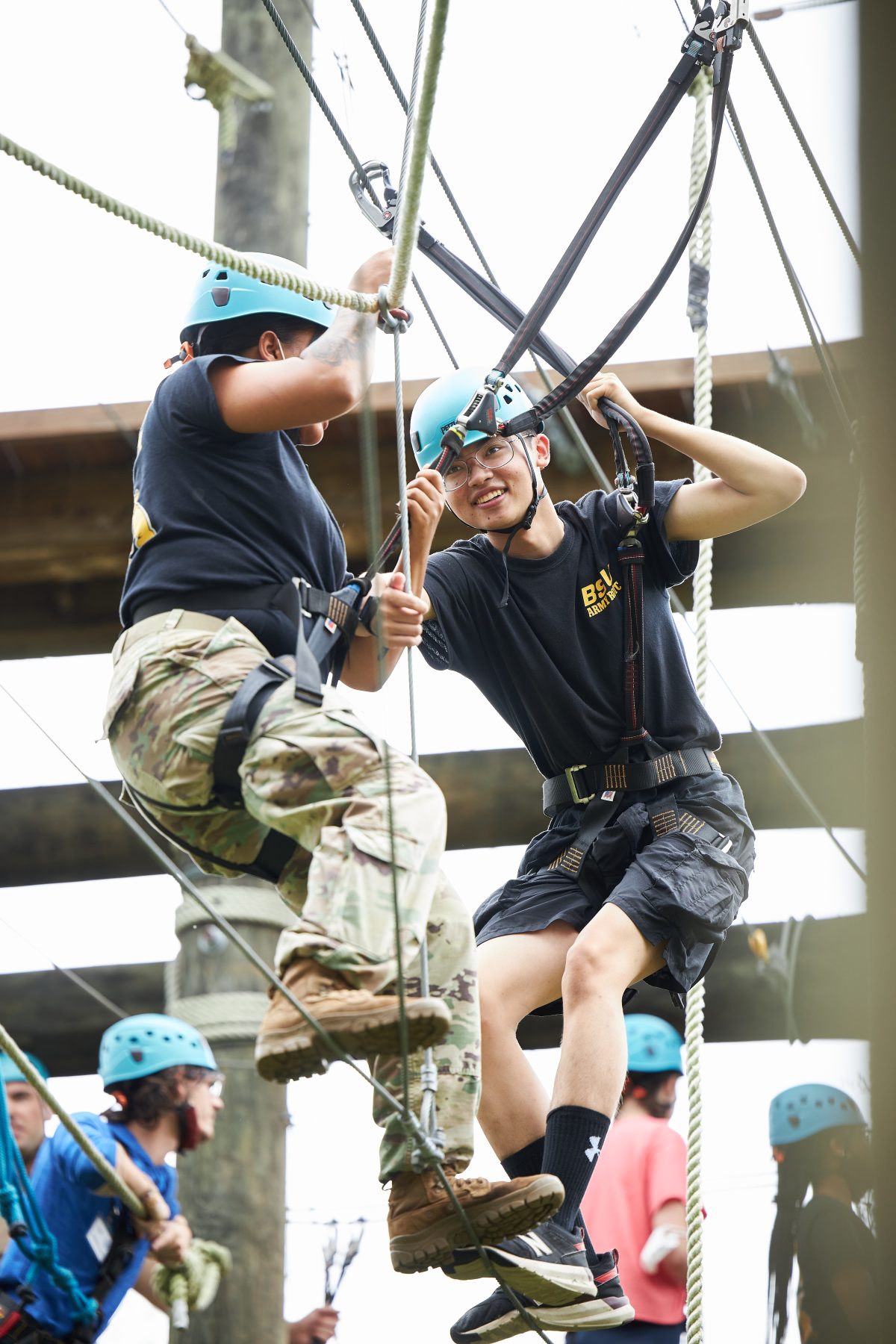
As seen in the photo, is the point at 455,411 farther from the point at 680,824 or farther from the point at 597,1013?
the point at 597,1013

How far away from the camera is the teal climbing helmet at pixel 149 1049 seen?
3770 mm

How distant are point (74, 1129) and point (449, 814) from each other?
2718mm

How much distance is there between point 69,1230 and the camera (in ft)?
10.9

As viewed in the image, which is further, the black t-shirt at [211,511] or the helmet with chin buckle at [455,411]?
the helmet with chin buckle at [455,411]

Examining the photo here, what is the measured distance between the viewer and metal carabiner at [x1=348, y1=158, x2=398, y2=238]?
2.74 metres

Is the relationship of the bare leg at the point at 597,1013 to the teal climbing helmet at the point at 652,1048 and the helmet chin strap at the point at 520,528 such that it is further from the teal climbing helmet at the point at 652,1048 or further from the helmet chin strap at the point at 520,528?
the teal climbing helmet at the point at 652,1048

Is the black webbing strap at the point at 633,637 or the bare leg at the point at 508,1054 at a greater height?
the black webbing strap at the point at 633,637

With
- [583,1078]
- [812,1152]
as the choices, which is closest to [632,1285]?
[812,1152]

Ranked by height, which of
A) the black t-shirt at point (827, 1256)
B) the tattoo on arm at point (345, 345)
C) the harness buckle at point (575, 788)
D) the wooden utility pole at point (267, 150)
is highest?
the wooden utility pole at point (267, 150)

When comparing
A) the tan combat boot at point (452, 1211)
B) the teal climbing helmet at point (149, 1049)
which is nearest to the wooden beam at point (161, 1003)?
the teal climbing helmet at point (149, 1049)

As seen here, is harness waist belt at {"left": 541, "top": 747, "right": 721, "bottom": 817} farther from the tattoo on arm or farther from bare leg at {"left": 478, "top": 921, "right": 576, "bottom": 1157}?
the tattoo on arm

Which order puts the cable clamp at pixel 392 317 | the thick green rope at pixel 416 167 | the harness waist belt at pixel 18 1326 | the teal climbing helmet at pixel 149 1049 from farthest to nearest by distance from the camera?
the teal climbing helmet at pixel 149 1049
the harness waist belt at pixel 18 1326
the cable clamp at pixel 392 317
the thick green rope at pixel 416 167

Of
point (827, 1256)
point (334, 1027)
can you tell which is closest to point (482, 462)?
point (334, 1027)

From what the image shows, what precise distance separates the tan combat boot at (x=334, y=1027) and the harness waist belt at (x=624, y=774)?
36.6 inches
